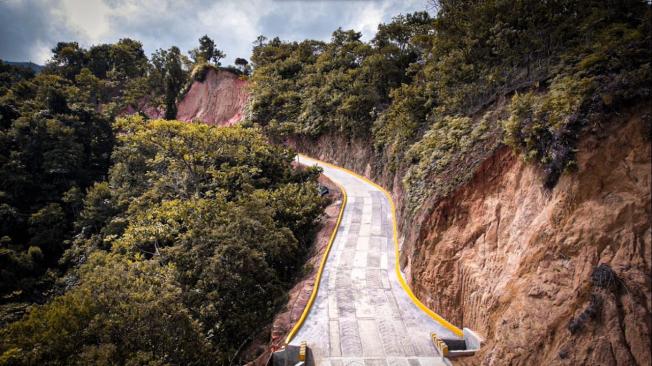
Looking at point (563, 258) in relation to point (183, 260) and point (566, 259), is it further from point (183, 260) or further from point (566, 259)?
point (183, 260)

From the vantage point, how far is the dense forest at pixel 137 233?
906 centimetres

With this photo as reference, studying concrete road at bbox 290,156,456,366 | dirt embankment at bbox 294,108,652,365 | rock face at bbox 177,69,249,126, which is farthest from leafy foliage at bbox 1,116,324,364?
rock face at bbox 177,69,249,126

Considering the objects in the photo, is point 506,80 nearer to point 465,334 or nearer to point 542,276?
point 542,276

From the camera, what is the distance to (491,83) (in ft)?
46.9

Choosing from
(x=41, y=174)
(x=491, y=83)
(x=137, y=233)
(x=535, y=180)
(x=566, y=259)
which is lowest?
(x=137, y=233)

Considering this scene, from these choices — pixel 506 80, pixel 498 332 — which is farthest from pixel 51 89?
pixel 498 332

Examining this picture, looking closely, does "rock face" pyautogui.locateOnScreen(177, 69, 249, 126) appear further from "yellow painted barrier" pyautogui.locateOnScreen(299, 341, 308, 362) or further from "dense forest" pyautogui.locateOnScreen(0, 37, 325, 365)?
"yellow painted barrier" pyautogui.locateOnScreen(299, 341, 308, 362)

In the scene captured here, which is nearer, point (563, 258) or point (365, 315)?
point (563, 258)

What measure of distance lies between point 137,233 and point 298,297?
884cm

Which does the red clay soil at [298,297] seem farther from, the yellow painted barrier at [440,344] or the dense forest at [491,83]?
the dense forest at [491,83]

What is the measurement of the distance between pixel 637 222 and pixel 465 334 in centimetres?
529

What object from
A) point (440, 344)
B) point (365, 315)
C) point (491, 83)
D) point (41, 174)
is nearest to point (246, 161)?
point (365, 315)

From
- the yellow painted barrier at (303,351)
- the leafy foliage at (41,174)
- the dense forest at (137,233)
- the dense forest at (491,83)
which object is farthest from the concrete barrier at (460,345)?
the leafy foliage at (41,174)

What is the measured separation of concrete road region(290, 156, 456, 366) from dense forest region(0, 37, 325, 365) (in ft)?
7.33
